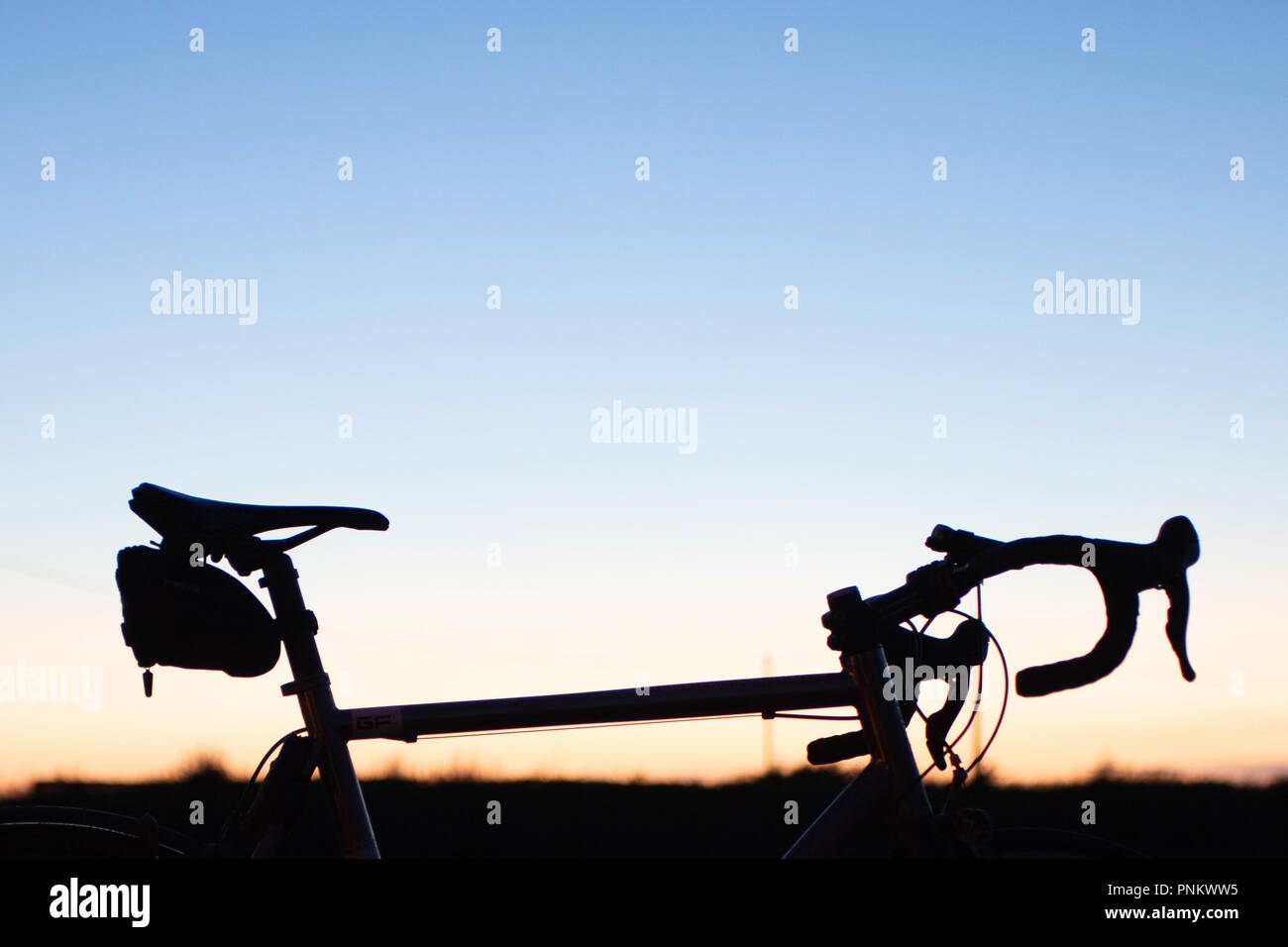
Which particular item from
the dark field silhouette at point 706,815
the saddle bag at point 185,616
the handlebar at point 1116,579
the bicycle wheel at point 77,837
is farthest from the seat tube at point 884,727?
the dark field silhouette at point 706,815

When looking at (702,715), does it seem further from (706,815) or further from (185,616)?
(706,815)

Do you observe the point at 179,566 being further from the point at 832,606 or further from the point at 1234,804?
the point at 1234,804

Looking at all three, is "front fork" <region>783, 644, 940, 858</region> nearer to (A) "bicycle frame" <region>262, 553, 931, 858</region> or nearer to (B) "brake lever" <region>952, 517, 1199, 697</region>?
(A) "bicycle frame" <region>262, 553, 931, 858</region>

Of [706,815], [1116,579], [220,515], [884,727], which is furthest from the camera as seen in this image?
[706,815]

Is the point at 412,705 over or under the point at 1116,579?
under

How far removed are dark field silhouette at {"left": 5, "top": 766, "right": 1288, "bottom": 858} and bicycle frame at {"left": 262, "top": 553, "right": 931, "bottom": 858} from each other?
302 inches

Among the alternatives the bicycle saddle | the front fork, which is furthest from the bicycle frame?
the bicycle saddle

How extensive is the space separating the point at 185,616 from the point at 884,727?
170 centimetres

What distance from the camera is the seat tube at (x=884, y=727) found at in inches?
102

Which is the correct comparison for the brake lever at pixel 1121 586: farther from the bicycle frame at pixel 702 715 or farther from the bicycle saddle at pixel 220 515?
the bicycle saddle at pixel 220 515

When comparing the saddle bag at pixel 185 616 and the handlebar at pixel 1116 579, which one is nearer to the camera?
the handlebar at pixel 1116 579

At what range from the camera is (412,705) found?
2.74 meters

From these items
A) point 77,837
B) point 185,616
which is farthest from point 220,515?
point 77,837
